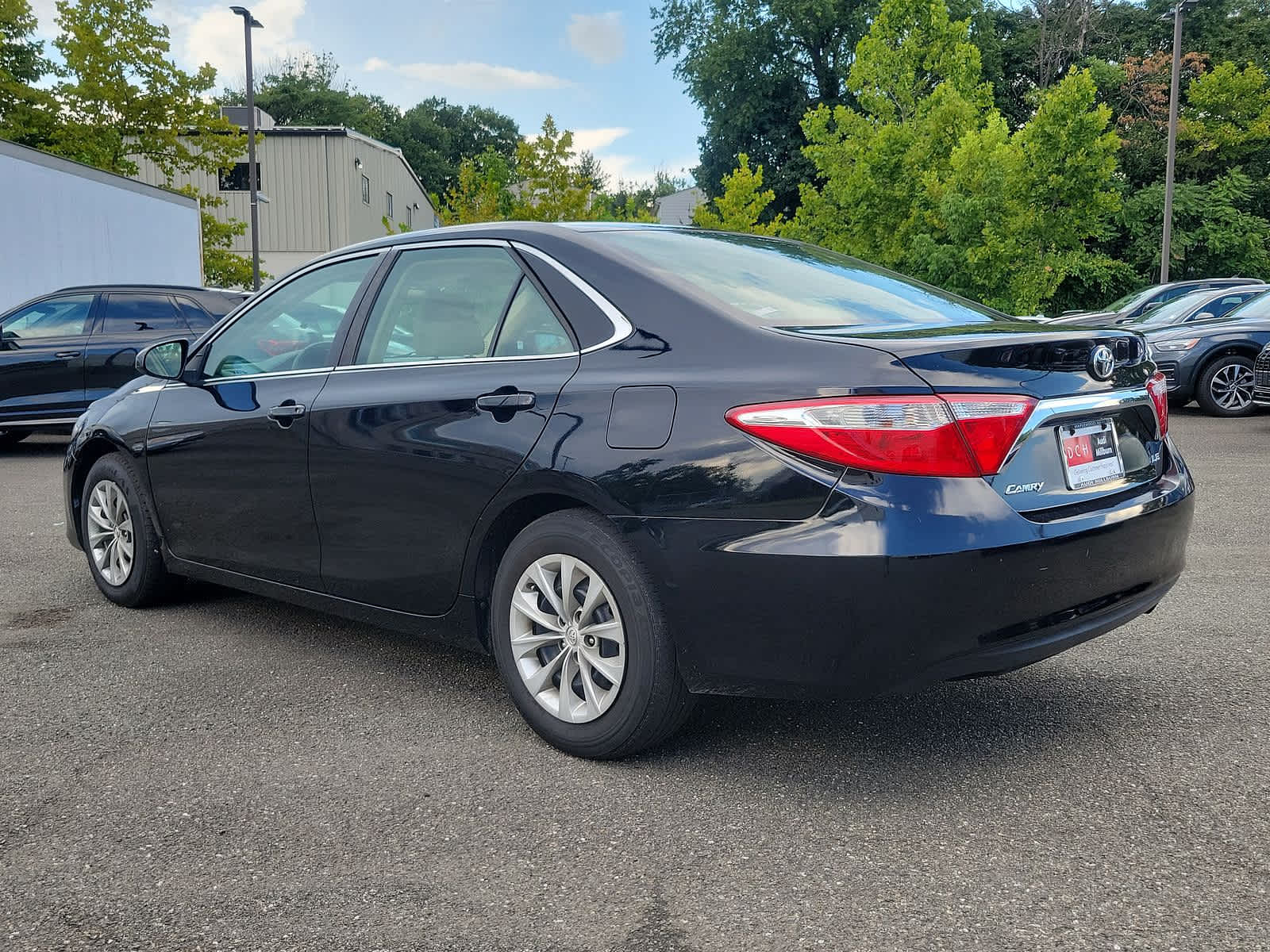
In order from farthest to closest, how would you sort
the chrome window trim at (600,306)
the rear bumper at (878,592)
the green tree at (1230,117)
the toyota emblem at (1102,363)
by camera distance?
the green tree at (1230,117)
the chrome window trim at (600,306)
the toyota emblem at (1102,363)
the rear bumper at (878,592)

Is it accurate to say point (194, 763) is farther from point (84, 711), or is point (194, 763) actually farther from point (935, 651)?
point (935, 651)

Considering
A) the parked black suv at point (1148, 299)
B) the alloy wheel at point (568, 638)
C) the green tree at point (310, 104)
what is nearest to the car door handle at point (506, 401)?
the alloy wheel at point (568, 638)

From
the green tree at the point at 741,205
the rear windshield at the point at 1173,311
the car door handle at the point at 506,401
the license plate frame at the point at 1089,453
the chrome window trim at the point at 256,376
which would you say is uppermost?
the green tree at the point at 741,205

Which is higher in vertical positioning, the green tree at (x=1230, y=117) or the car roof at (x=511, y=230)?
the green tree at (x=1230, y=117)

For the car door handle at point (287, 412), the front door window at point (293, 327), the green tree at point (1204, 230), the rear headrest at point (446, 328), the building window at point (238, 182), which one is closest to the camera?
the rear headrest at point (446, 328)

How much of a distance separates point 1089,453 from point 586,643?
1455 mm

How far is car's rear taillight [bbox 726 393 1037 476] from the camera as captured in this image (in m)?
2.88

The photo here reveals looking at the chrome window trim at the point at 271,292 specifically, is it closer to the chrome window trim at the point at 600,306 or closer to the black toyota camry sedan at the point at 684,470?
the black toyota camry sedan at the point at 684,470

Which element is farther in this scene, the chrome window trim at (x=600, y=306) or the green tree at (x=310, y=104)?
the green tree at (x=310, y=104)

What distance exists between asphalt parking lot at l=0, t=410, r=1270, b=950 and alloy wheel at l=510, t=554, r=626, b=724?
0.19m

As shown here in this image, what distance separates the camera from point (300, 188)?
45.8 meters

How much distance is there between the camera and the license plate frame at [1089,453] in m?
3.14

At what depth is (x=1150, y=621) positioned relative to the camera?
4.84 meters

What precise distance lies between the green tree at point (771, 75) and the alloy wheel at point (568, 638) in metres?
45.3
